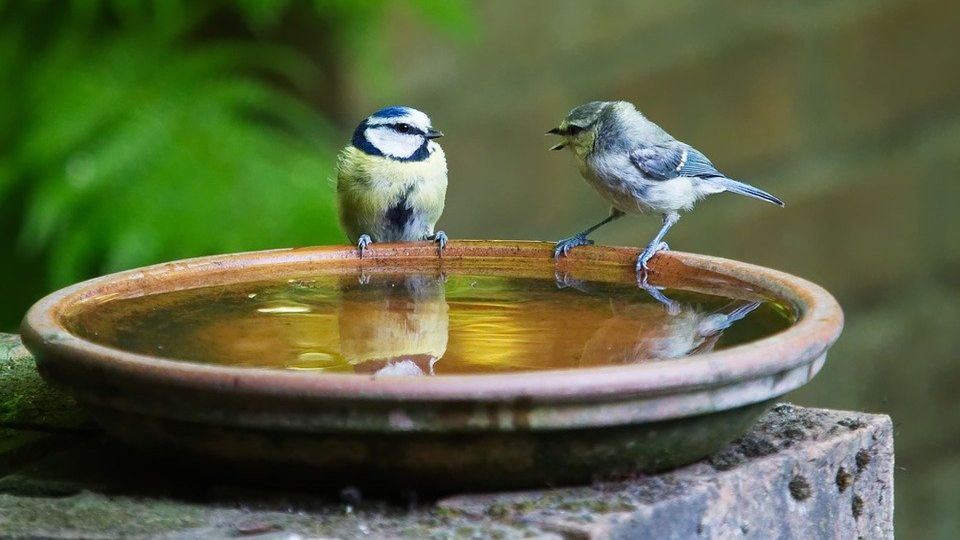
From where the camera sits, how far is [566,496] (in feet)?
5.51

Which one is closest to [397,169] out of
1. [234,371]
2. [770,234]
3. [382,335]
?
[382,335]

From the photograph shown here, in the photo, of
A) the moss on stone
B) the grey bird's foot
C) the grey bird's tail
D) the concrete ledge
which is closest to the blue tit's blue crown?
the grey bird's tail

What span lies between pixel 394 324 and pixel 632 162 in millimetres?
1277

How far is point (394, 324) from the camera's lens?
2225 millimetres

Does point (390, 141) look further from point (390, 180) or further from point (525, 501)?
point (525, 501)

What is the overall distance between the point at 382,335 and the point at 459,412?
0.61m

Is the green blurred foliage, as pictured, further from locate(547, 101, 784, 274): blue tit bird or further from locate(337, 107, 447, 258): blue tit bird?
locate(547, 101, 784, 274): blue tit bird

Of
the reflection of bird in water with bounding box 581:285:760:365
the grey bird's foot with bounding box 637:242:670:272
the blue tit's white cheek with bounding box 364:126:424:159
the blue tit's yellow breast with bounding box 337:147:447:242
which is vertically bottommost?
the reflection of bird in water with bounding box 581:285:760:365

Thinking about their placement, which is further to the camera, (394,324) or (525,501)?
(394,324)

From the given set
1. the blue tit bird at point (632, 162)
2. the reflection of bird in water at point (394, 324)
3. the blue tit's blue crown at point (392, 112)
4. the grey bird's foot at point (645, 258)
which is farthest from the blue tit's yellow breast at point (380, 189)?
the grey bird's foot at point (645, 258)

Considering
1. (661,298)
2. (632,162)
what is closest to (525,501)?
(661,298)

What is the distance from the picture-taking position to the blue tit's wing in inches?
131

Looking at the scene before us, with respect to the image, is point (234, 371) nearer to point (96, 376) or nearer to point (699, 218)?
point (96, 376)

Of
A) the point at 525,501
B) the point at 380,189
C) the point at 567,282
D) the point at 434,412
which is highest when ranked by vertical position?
the point at 380,189
